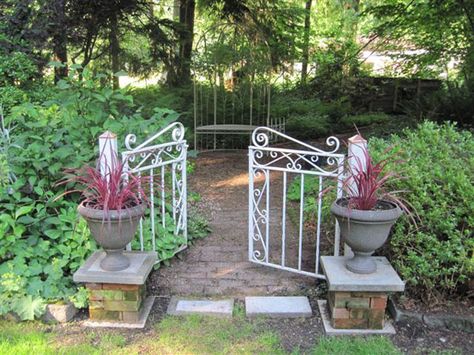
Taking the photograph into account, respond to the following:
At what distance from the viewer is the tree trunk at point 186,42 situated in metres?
8.00

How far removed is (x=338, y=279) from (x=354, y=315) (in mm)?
258

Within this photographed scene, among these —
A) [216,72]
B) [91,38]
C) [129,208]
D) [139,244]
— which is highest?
[91,38]

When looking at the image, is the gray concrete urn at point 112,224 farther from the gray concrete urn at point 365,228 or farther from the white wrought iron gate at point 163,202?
the gray concrete urn at point 365,228

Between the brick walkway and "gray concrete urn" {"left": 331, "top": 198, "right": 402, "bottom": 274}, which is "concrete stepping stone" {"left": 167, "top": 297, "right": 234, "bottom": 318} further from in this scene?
"gray concrete urn" {"left": 331, "top": 198, "right": 402, "bottom": 274}

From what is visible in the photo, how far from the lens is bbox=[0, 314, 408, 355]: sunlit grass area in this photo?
2473mm

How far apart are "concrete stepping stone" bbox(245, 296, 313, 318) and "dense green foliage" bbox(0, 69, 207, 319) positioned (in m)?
0.77

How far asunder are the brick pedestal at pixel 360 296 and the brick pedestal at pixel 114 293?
3.74 ft

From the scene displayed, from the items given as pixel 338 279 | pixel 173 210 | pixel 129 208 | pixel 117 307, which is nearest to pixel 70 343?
pixel 117 307

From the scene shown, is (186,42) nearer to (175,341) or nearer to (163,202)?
(163,202)

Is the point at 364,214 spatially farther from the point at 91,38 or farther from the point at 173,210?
the point at 91,38

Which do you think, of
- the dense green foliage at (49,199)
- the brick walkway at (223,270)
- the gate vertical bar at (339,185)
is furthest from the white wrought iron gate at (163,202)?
the gate vertical bar at (339,185)

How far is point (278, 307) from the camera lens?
2.89 metres

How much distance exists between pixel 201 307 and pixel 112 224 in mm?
833

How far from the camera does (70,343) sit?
8.39 ft
